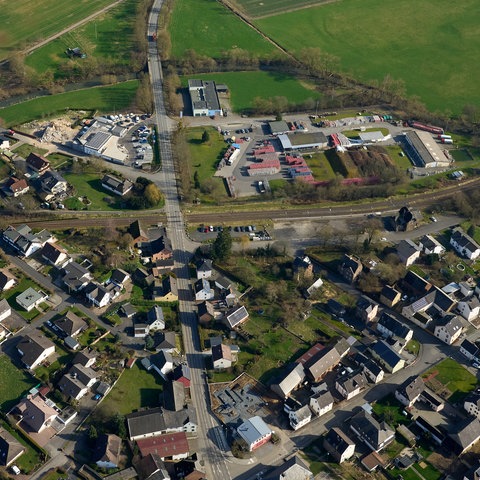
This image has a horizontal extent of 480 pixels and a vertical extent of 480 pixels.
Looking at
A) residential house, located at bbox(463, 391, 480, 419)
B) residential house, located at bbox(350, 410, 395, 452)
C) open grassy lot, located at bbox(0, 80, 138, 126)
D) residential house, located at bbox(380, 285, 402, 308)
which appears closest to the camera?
residential house, located at bbox(350, 410, 395, 452)

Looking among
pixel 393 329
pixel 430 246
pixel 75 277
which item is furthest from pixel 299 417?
pixel 430 246

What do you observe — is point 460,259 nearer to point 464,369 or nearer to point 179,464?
point 464,369

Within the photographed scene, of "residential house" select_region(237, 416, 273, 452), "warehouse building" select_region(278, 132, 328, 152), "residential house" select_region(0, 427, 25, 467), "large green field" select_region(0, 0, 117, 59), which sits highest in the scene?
"large green field" select_region(0, 0, 117, 59)

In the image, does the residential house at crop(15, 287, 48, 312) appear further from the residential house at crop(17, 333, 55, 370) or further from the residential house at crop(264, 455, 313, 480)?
the residential house at crop(264, 455, 313, 480)

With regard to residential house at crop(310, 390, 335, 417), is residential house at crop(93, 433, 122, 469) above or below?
below

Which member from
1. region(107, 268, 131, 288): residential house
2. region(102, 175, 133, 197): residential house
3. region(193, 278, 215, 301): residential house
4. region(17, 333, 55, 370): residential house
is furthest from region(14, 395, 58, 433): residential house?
region(102, 175, 133, 197): residential house

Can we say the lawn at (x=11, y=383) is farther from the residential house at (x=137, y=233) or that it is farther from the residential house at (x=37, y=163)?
the residential house at (x=37, y=163)

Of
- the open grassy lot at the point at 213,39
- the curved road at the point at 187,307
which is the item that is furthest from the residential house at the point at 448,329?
the open grassy lot at the point at 213,39
